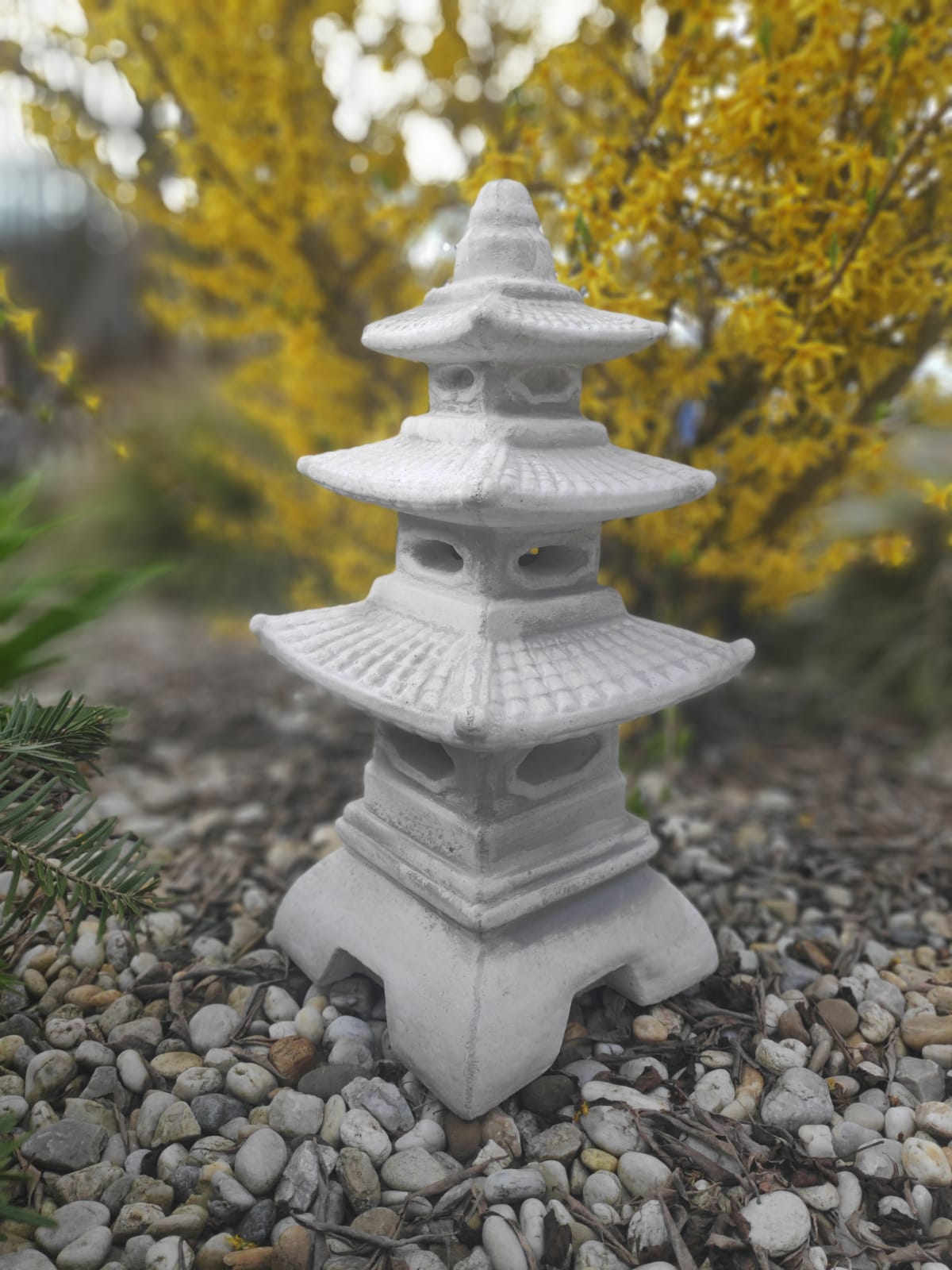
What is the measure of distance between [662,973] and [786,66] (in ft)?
6.56

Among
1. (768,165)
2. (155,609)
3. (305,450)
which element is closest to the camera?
(768,165)

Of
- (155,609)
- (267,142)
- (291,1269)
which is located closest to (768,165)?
(267,142)

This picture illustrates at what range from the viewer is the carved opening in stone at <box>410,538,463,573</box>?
170cm

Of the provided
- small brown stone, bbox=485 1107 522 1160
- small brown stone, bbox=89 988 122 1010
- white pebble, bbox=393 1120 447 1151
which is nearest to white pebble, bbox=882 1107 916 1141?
small brown stone, bbox=485 1107 522 1160

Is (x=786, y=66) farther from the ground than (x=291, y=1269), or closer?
farther from the ground

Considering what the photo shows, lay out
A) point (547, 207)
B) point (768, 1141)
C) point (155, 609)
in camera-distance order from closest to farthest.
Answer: point (768, 1141), point (547, 207), point (155, 609)

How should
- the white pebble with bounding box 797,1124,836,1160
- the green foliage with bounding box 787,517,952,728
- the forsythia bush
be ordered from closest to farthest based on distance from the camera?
the white pebble with bounding box 797,1124,836,1160, the forsythia bush, the green foliage with bounding box 787,517,952,728

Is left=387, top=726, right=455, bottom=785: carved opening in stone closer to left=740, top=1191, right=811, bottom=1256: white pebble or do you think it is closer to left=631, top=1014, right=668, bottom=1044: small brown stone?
left=631, top=1014, right=668, bottom=1044: small brown stone

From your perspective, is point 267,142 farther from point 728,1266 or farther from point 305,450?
point 728,1266

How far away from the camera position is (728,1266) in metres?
1.34

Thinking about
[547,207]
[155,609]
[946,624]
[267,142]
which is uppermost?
[267,142]

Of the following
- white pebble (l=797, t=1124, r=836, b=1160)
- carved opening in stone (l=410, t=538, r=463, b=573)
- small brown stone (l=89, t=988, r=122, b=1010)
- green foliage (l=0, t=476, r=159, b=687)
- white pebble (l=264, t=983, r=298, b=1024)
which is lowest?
white pebble (l=264, t=983, r=298, b=1024)

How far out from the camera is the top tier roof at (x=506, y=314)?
55.2 inches

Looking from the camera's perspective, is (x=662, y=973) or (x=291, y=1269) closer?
(x=291, y=1269)
